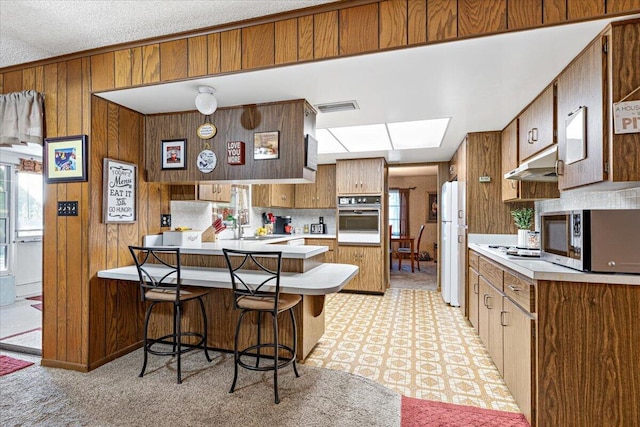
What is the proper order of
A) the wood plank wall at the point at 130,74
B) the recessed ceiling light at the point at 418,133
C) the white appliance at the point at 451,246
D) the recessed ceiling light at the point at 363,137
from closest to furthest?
the wood plank wall at the point at 130,74
the recessed ceiling light at the point at 418,133
the recessed ceiling light at the point at 363,137
the white appliance at the point at 451,246

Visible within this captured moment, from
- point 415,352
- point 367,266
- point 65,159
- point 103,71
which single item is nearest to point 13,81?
point 65,159

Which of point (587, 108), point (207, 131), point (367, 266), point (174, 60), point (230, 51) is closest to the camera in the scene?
point (587, 108)

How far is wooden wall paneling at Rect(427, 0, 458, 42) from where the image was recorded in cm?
176

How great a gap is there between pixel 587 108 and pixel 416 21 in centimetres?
103

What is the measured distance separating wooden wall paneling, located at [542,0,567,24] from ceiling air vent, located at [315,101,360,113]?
1.37 meters

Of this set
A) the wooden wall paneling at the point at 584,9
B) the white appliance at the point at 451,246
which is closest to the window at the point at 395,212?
the white appliance at the point at 451,246

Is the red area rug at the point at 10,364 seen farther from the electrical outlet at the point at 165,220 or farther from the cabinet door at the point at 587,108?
the cabinet door at the point at 587,108

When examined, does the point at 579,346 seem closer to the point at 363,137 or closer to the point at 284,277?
the point at 284,277

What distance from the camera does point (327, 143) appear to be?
4.41 m

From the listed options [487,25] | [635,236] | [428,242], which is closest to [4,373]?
[487,25]

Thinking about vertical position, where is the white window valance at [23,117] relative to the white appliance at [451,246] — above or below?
above

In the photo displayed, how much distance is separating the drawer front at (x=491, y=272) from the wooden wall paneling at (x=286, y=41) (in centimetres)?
207

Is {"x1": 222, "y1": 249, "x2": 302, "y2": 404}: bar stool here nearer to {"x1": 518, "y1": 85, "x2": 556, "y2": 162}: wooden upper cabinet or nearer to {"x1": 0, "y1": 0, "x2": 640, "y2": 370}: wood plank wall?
{"x1": 0, "y1": 0, "x2": 640, "y2": 370}: wood plank wall

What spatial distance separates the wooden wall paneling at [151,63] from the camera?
7.68ft
